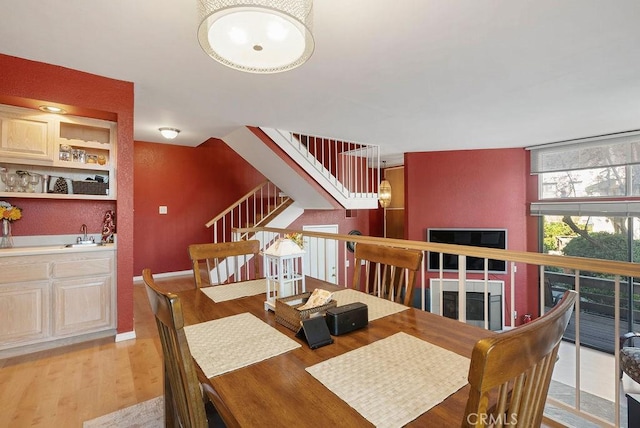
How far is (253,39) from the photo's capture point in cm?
127

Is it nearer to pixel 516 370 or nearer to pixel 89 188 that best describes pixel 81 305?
pixel 89 188

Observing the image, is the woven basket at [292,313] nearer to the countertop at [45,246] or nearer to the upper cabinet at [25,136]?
the countertop at [45,246]

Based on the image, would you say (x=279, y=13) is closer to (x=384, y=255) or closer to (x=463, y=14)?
(x=384, y=255)

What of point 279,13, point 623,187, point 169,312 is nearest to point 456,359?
point 169,312

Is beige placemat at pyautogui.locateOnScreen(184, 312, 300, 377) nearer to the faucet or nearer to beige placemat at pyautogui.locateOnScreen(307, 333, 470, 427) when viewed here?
beige placemat at pyautogui.locateOnScreen(307, 333, 470, 427)

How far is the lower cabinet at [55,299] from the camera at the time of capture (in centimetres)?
230

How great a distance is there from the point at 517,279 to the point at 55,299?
6.35 metres

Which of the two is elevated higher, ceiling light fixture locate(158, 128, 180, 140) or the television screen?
ceiling light fixture locate(158, 128, 180, 140)

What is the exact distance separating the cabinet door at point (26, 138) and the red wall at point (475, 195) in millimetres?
5166

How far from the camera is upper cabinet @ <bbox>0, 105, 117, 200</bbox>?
250 cm

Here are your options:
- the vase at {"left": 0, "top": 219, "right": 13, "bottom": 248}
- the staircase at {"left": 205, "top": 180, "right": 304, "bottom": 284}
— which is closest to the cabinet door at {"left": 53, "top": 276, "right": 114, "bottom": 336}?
the vase at {"left": 0, "top": 219, "right": 13, "bottom": 248}

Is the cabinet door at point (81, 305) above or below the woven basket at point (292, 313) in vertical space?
below

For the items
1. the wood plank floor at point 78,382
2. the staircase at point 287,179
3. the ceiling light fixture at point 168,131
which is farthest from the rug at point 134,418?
the ceiling light fixture at point 168,131

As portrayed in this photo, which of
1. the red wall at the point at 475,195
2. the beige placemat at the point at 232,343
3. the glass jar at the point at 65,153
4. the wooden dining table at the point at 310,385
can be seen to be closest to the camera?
the wooden dining table at the point at 310,385
